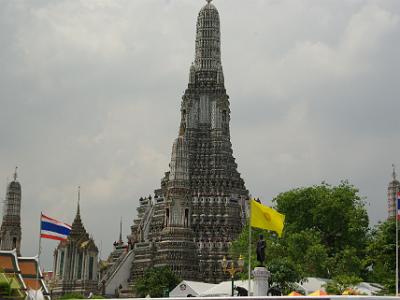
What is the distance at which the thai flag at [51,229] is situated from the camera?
6044cm

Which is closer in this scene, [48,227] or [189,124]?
[48,227]

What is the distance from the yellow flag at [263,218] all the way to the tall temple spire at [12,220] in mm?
77570

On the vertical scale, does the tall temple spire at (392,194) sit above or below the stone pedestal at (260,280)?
above

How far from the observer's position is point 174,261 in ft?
380

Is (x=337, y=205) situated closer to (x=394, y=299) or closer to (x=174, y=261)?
(x=174, y=261)

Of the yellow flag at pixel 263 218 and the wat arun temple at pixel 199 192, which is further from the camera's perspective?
the wat arun temple at pixel 199 192

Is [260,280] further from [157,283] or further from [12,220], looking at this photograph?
[12,220]

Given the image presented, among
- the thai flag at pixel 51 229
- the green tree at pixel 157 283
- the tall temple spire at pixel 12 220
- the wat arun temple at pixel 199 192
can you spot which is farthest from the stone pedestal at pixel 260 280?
the tall temple spire at pixel 12 220

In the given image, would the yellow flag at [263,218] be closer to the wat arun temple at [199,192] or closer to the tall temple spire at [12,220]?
the wat arun temple at [199,192]

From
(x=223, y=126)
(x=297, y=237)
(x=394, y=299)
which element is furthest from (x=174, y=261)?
(x=394, y=299)

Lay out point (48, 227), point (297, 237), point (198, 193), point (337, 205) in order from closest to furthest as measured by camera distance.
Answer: point (48, 227) < point (297, 237) < point (337, 205) < point (198, 193)

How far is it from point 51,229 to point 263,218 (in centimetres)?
1543

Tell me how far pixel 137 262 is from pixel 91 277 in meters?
6.37

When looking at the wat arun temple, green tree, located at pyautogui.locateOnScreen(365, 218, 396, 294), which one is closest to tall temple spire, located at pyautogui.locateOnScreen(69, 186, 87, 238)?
the wat arun temple
